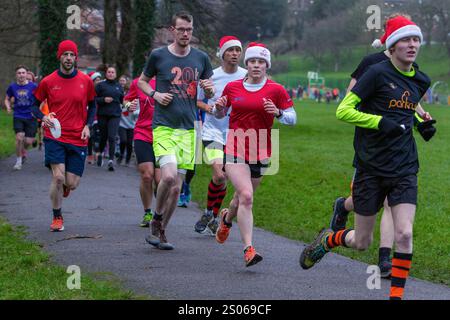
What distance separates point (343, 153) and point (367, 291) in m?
19.9

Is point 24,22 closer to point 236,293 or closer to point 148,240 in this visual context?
point 148,240

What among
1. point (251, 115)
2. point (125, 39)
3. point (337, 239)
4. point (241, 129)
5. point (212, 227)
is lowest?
point (212, 227)

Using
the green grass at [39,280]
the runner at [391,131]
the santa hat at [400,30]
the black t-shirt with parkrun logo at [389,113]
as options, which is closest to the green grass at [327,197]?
the runner at [391,131]

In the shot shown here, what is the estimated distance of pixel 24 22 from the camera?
3381cm

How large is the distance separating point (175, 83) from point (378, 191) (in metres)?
2.91

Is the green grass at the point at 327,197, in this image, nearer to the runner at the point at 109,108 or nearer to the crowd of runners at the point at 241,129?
the crowd of runners at the point at 241,129

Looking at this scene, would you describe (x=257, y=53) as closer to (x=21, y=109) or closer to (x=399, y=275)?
(x=399, y=275)

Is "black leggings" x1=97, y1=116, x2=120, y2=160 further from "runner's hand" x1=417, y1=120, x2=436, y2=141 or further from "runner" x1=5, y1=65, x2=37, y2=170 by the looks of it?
"runner's hand" x1=417, y1=120, x2=436, y2=141

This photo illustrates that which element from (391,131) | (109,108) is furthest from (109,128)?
(391,131)

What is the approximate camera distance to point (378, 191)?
23.9 ft

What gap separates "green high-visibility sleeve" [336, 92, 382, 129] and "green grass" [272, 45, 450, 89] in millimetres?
94822

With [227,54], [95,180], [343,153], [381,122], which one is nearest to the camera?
[381,122]

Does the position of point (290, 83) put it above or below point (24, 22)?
below
